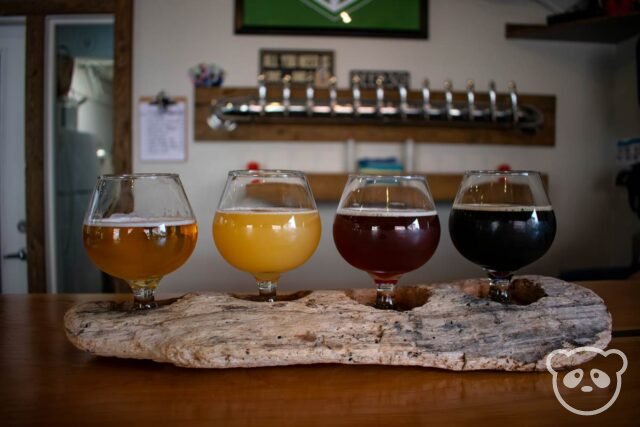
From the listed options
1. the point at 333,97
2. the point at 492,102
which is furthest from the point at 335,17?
the point at 492,102

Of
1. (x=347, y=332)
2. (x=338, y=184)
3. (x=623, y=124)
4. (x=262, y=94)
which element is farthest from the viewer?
(x=623, y=124)

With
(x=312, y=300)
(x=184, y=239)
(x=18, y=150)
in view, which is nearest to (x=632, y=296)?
(x=312, y=300)

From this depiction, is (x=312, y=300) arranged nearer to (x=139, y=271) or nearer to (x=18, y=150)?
(x=139, y=271)

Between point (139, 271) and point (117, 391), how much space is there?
245 mm

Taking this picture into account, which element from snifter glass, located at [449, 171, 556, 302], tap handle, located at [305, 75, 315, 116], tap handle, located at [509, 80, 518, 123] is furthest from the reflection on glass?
snifter glass, located at [449, 171, 556, 302]

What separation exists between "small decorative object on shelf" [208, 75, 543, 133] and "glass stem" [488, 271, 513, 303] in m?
1.92

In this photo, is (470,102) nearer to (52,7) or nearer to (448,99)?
(448,99)

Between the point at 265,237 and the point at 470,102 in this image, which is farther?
the point at 470,102

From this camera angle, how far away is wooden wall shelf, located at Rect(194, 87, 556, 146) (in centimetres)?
276

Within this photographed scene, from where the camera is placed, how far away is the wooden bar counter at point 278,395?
52cm

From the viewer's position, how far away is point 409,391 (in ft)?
1.96

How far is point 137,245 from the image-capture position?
0.76 m

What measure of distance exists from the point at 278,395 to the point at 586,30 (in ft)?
10.0

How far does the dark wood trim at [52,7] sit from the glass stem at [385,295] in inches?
109
